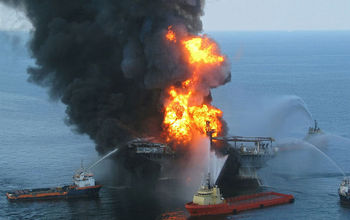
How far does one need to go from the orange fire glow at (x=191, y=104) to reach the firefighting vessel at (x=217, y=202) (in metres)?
15.1

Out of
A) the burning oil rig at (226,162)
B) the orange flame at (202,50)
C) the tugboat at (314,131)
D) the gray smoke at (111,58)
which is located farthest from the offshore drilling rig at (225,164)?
the tugboat at (314,131)

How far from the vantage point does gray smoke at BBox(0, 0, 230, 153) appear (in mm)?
116812

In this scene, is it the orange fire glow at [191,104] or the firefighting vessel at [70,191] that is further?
the orange fire glow at [191,104]

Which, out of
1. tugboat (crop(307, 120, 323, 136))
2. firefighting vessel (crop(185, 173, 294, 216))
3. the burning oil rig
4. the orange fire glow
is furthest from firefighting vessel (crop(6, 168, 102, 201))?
tugboat (crop(307, 120, 323, 136))

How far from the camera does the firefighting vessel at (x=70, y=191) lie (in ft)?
380

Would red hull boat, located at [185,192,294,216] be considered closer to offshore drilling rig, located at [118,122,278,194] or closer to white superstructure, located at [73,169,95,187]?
offshore drilling rig, located at [118,122,278,194]

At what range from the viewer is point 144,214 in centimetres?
10538

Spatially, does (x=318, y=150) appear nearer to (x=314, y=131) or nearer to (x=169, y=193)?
(x=314, y=131)

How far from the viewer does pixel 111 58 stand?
5182 inches

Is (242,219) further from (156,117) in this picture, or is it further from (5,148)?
(5,148)

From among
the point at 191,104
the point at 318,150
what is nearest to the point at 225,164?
the point at 191,104

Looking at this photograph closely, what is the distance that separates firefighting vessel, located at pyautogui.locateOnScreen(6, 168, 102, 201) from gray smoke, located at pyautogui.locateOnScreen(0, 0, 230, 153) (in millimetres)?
8873

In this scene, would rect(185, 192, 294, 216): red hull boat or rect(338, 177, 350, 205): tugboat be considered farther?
rect(338, 177, 350, 205): tugboat

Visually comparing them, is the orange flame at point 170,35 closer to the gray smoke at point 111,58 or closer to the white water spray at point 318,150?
the gray smoke at point 111,58
